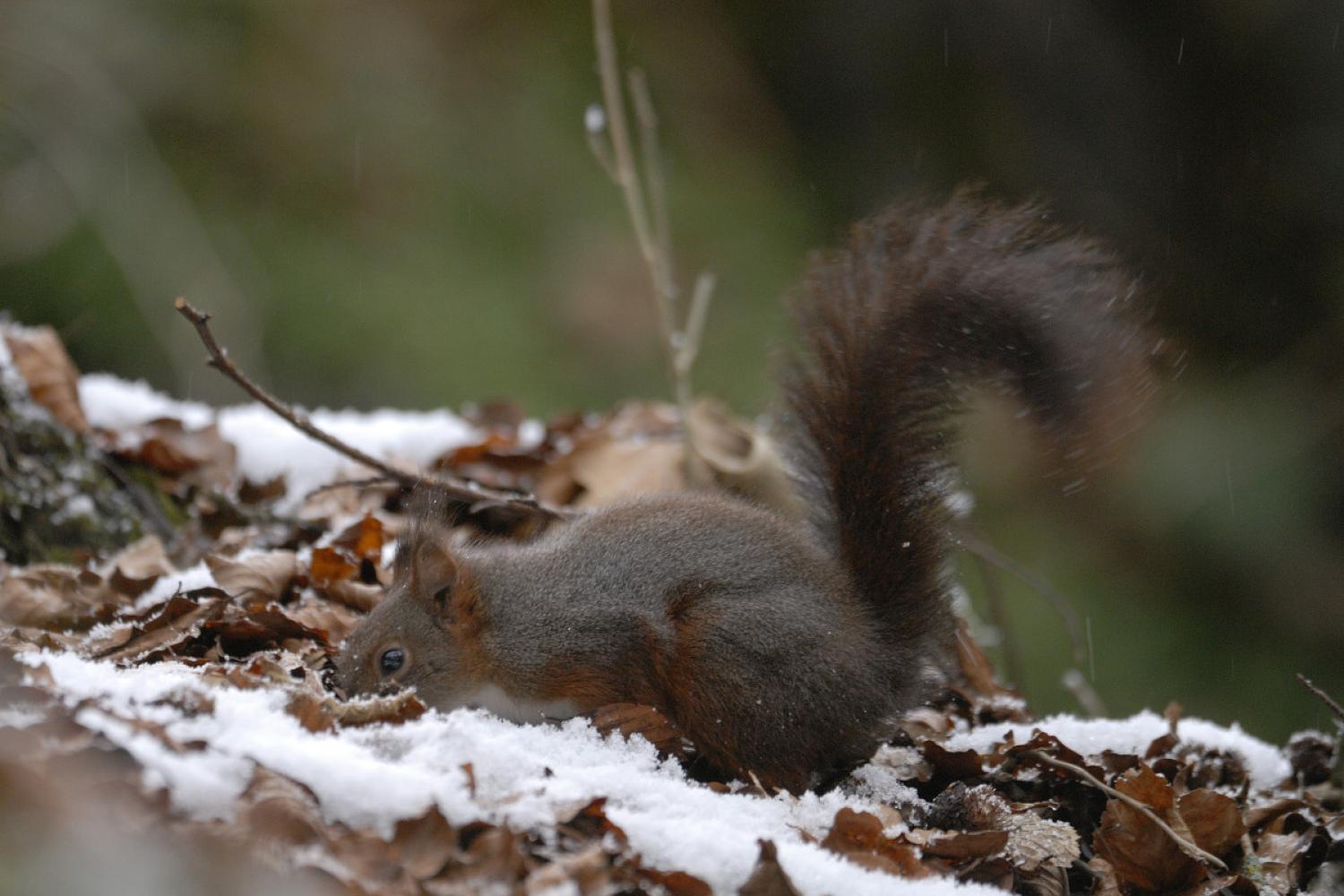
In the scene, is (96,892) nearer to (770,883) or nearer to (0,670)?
(0,670)

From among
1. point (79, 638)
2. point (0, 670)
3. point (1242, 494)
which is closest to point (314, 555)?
point (79, 638)

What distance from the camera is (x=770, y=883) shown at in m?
1.48

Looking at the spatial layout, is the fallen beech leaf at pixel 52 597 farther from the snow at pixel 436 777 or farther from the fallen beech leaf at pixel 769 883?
the fallen beech leaf at pixel 769 883

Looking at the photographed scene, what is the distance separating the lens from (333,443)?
2605mm

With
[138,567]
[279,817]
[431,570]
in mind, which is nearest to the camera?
[279,817]

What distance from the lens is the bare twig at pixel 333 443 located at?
2209 millimetres

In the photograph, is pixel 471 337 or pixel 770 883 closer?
pixel 770 883

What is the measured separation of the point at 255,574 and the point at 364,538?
1.31 ft

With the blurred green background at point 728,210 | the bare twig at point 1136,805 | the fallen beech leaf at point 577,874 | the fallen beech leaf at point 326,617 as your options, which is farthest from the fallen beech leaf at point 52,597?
the blurred green background at point 728,210

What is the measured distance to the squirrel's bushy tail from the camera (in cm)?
197

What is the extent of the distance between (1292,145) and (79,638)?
17.5ft

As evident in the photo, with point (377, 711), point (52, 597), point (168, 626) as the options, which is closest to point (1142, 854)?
point (377, 711)

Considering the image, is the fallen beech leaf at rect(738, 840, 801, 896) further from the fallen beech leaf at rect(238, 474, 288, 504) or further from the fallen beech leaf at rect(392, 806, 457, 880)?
the fallen beech leaf at rect(238, 474, 288, 504)

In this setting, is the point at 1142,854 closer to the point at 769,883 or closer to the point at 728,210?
the point at 769,883
